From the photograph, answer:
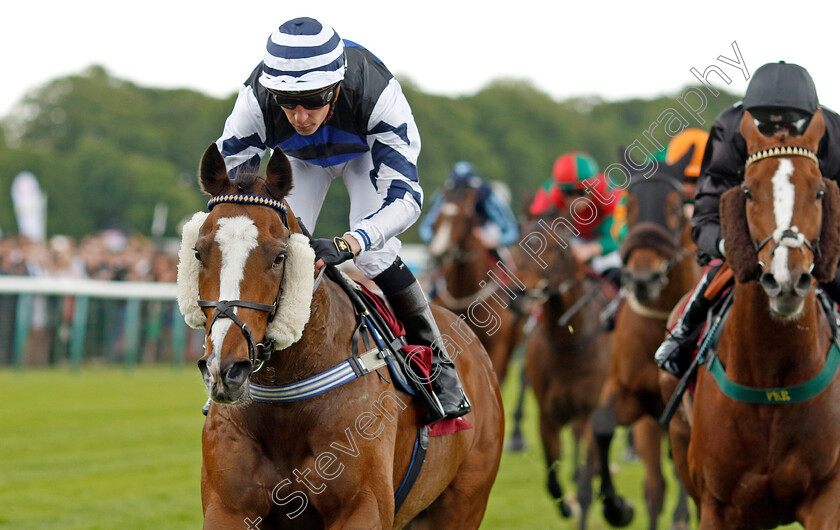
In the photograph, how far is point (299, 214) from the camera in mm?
4680

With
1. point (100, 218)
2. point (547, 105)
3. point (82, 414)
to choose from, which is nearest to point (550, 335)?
point (82, 414)

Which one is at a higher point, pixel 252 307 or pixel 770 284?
pixel 770 284

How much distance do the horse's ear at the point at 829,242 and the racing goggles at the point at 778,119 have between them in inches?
24.7

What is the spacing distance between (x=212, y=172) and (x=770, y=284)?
6.87ft

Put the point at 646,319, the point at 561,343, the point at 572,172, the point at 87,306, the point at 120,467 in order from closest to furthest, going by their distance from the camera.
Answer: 1. the point at 646,319
2. the point at 561,343
3. the point at 120,467
4. the point at 572,172
5. the point at 87,306

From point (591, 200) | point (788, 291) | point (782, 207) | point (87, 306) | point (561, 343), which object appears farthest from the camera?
point (87, 306)

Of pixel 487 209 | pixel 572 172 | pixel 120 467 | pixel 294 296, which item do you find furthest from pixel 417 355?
pixel 487 209

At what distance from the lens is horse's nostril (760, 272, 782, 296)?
394 centimetres

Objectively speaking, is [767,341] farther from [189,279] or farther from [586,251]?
[586,251]

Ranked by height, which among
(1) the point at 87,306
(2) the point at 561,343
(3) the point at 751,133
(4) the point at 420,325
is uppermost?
(3) the point at 751,133

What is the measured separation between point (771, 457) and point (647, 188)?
3.50 meters

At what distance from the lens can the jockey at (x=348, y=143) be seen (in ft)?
13.1

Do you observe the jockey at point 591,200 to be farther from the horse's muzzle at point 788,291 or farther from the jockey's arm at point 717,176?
the horse's muzzle at point 788,291

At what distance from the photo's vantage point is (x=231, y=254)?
11.2 ft
